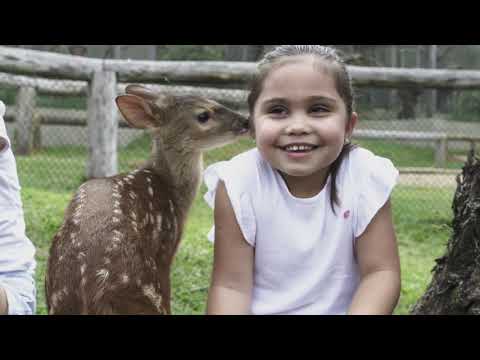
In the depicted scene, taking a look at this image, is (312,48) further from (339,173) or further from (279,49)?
(339,173)

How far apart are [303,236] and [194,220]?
132 inches

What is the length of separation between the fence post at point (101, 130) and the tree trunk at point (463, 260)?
318 cm

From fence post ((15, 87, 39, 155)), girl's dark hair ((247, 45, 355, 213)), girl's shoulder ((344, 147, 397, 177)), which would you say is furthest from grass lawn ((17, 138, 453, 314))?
girl's dark hair ((247, 45, 355, 213))

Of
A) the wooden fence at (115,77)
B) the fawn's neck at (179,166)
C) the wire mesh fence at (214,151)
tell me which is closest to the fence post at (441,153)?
the wire mesh fence at (214,151)

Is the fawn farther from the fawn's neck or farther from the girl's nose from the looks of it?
the girl's nose

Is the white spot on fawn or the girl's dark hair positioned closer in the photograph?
the girl's dark hair

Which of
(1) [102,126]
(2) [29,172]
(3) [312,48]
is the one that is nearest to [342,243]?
(3) [312,48]

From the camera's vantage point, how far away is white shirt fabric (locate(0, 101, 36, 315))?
7.59 feet

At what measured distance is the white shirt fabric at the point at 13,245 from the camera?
91.1 inches

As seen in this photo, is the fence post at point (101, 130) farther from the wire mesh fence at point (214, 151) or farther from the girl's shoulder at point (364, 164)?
the girl's shoulder at point (364, 164)

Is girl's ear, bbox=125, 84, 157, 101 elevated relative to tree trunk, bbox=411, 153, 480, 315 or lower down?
elevated
